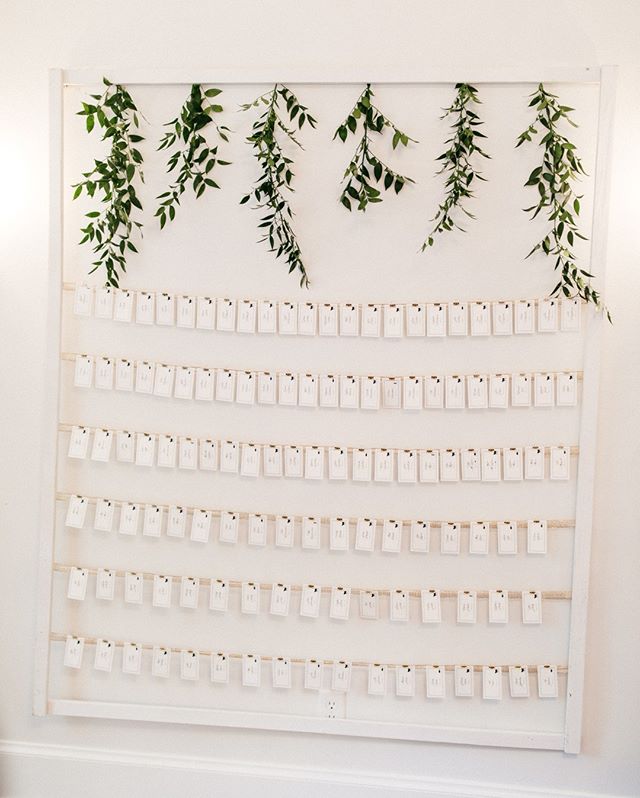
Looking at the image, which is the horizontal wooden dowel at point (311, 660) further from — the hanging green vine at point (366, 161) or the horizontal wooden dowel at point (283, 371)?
the hanging green vine at point (366, 161)

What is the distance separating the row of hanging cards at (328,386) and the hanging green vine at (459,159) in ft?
1.29

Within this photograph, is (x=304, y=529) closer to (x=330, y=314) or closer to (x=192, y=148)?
(x=330, y=314)

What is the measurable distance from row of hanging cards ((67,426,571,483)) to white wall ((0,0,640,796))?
0.62ft

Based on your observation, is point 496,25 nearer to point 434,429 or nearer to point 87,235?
point 434,429

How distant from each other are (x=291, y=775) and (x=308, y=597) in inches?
21.0

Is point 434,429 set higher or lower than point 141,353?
lower

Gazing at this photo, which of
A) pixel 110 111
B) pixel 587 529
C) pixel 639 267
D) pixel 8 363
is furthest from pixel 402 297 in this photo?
pixel 8 363

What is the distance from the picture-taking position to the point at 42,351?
2406mm

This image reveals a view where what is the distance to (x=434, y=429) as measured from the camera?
7.55 feet

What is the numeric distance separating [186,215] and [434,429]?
93cm

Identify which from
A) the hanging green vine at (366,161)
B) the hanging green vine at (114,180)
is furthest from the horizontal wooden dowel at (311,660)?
the hanging green vine at (366,161)

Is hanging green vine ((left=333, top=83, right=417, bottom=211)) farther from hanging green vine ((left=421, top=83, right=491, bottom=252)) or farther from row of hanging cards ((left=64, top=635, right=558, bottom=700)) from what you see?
row of hanging cards ((left=64, top=635, right=558, bottom=700))

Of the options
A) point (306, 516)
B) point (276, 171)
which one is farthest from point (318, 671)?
point (276, 171)

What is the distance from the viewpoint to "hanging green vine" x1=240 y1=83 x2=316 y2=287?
2232 millimetres
